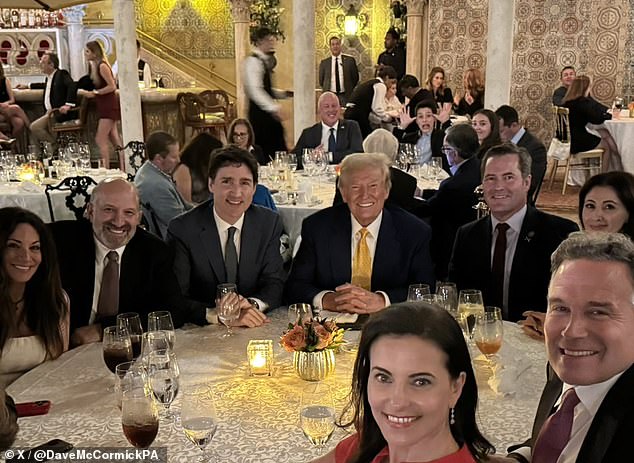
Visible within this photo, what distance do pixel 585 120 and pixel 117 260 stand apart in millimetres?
7687

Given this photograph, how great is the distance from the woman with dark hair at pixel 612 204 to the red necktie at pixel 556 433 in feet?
5.46

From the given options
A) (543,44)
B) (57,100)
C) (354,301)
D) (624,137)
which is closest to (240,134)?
(354,301)

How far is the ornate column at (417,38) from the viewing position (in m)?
13.5

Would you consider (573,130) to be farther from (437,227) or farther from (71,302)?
(71,302)

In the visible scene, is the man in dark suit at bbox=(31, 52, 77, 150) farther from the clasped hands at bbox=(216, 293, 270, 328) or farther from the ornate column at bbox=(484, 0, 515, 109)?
the clasped hands at bbox=(216, 293, 270, 328)

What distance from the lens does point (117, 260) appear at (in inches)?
122

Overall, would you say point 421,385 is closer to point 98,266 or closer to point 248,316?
point 248,316

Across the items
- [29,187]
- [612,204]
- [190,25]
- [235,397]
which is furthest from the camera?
[190,25]

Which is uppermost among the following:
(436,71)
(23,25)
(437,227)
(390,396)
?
(23,25)

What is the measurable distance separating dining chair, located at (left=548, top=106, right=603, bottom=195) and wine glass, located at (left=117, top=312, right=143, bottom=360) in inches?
308

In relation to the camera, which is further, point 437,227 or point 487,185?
point 437,227

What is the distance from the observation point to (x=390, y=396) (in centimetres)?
146

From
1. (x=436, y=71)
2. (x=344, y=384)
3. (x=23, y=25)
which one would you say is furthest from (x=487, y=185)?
(x=23, y=25)

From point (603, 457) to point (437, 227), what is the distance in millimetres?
3697
